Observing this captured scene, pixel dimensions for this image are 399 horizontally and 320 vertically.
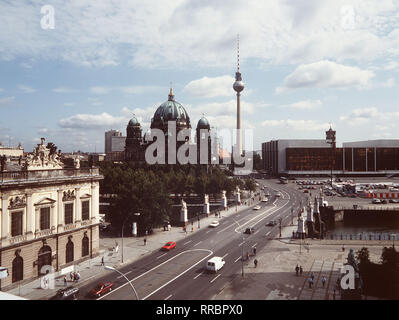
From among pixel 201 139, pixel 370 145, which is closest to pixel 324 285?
pixel 201 139

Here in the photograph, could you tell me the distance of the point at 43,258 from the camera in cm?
3938

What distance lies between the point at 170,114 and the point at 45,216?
350ft

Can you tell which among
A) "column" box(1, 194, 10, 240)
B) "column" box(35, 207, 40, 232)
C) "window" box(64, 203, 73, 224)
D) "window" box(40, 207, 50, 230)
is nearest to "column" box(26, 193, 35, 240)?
"column" box(35, 207, 40, 232)

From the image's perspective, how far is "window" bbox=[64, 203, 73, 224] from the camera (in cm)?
4256

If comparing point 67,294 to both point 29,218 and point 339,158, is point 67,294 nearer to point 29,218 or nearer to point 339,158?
point 29,218

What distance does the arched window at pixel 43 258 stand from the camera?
3869 cm

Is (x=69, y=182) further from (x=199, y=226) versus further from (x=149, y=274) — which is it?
A: (x=199, y=226)

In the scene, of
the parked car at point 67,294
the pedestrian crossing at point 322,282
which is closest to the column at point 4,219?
the parked car at point 67,294

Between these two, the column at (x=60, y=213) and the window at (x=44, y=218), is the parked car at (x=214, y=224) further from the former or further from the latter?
the window at (x=44, y=218)

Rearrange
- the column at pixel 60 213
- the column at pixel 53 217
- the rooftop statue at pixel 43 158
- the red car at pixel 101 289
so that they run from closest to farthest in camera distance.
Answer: the red car at pixel 101 289, the rooftop statue at pixel 43 158, the column at pixel 53 217, the column at pixel 60 213

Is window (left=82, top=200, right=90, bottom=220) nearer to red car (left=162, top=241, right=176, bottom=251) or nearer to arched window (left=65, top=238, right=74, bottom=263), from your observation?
arched window (left=65, top=238, right=74, bottom=263)

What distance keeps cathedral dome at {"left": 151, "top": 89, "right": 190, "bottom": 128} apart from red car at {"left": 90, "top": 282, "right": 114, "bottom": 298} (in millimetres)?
110398

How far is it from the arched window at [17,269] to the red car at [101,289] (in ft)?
31.8
